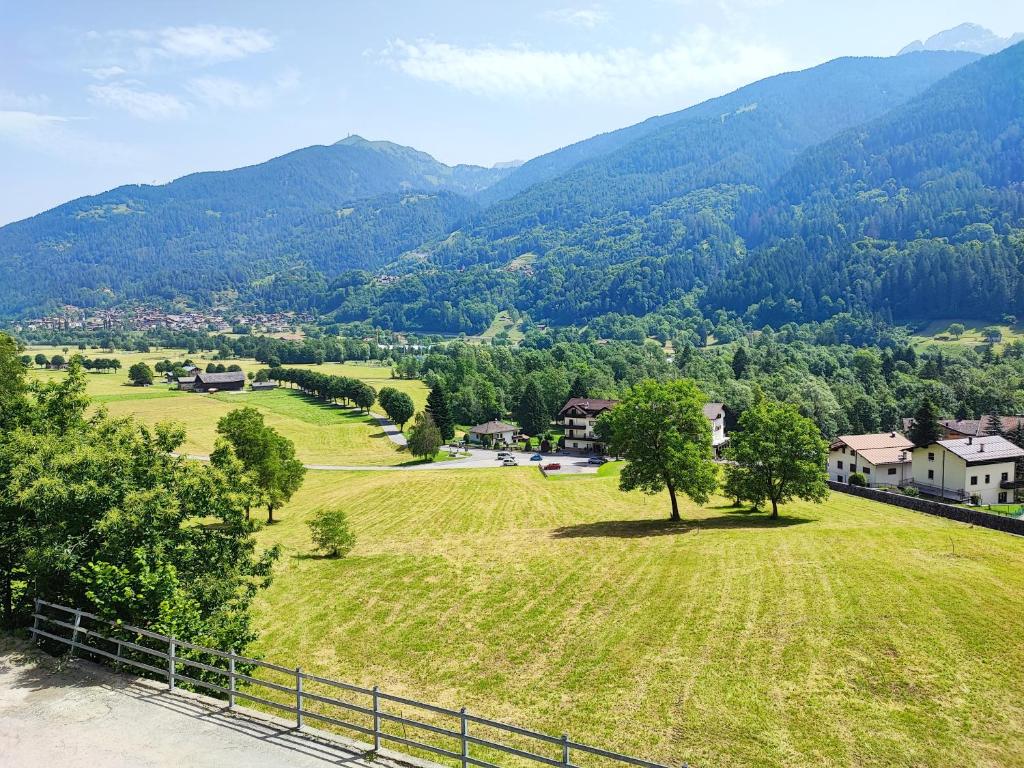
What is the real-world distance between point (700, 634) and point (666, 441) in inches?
954

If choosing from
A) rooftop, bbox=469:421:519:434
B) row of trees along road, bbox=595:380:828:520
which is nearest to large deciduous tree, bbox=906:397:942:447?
row of trees along road, bbox=595:380:828:520

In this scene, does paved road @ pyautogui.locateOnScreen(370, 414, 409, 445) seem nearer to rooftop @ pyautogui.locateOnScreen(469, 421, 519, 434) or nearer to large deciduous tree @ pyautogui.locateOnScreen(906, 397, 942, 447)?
rooftop @ pyautogui.locateOnScreen(469, 421, 519, 434)

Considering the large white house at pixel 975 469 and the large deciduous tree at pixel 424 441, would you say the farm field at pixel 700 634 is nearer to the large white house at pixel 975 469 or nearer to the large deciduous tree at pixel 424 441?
the large white house at pixel 975 469

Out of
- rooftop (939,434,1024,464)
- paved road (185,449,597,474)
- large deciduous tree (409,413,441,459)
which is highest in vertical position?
rooftop (939,434,1024,464)

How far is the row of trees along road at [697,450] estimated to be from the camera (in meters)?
48.3

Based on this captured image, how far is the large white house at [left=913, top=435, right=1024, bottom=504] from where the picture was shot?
7050 cm

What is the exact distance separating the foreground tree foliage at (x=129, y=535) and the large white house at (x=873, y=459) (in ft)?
245

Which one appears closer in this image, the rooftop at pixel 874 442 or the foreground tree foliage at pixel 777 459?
the foreground tree foliage at pixel 777 459

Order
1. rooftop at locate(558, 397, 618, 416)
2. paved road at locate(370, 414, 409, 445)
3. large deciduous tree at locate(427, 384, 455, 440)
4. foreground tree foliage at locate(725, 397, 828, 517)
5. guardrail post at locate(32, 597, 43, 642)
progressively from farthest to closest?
large deciduous tree at locate(427, 384, 455, 440)
paved road at locate(370, 414, 409, 445)
rooftop at locate(558, 397, 618, 416)
foreground tree foliage at locate(725, 397, 828, 517)
guardrail post at locate(32, 597, 43, 642)

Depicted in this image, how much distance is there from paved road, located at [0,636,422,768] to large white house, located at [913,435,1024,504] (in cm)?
7423

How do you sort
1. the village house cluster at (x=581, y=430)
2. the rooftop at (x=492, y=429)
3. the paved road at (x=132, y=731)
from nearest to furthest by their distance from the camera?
1. the paved road at (x=132, y=731)
2. the village house cluster at (x=581, y=430)
3. the rooftop at (x=492, y=429)

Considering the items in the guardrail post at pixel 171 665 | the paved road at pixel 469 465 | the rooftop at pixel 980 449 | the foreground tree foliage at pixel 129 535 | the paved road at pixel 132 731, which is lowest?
the paved road at pixel 469 465

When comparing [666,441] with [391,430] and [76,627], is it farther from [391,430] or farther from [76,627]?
[391,430]

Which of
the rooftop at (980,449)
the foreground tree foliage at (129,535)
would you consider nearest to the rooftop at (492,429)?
the rooftop at (980,449)
